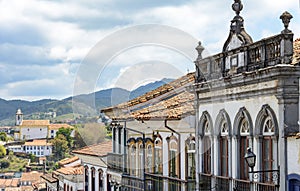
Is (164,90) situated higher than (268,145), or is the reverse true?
(164,90)

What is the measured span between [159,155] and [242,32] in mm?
6900

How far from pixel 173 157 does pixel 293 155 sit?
845 cm

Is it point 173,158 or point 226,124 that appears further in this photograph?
point 173,158

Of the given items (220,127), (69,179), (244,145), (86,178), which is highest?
(220,127)

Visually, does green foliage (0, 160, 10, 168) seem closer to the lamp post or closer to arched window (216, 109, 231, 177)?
arched window (216, 109, 231, 177)

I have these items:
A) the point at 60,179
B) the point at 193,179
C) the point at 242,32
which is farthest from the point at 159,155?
the point at 60,179

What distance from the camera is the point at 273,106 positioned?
15.2m

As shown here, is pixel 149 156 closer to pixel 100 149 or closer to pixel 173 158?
pixel 173 158

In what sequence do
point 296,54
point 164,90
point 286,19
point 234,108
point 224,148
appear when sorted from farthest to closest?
1. point 164,90
2. point 224,148
3. point 234,108
4. point 296,54
5. point 286,19

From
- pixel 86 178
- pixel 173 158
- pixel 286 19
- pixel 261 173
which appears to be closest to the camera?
pixel 286 19

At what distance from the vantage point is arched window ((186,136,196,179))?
21062mm

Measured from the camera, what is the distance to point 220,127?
1862cm

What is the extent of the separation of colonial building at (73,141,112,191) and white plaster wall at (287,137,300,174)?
16071mm

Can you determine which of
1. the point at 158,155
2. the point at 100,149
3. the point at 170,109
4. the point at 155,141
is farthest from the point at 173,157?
the point at 100,149
